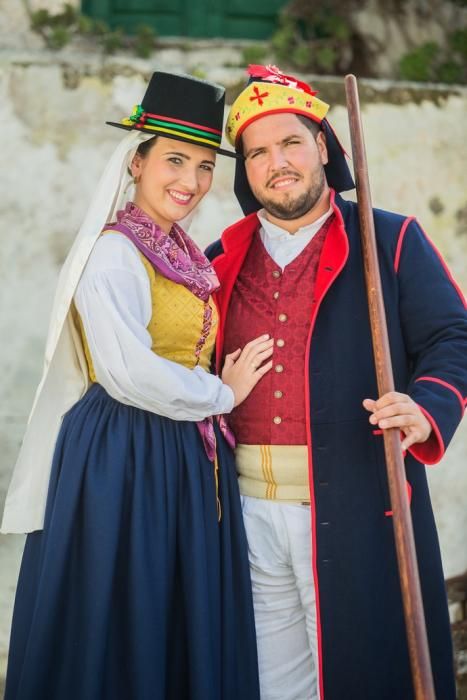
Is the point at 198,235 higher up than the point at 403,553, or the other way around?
the point at 198,235

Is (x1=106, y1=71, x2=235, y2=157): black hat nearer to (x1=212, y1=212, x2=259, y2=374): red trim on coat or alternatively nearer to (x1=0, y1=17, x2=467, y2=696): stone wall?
(x1=212, y1=212, x2=259, y2=374): red trim on coat

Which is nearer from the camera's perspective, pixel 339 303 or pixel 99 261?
pixel 99 261

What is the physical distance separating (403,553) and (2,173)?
2506 millimetres

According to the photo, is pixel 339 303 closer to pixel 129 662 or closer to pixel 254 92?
pixel 254 92

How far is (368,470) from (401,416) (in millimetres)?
357

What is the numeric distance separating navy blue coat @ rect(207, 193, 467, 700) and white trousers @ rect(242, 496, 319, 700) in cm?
18

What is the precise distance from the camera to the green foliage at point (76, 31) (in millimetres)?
4211

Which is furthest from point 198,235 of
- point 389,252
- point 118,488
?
point 118,488

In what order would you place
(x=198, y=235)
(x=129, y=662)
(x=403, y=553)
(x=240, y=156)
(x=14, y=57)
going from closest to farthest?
(x=403, y=553), (x=129, y=662), (x=240, y=156), (x=14, y=57), (x=198, y=235)

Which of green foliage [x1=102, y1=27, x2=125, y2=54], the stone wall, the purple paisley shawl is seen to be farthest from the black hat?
green foliage [x1=102, y1=27, x2=125, y2=54]

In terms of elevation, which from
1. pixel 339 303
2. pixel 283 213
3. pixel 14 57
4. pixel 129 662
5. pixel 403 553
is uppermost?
pixel 14 57

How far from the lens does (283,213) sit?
307cm

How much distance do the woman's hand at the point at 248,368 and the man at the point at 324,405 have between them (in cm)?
4

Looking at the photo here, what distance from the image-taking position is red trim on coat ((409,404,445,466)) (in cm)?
263
